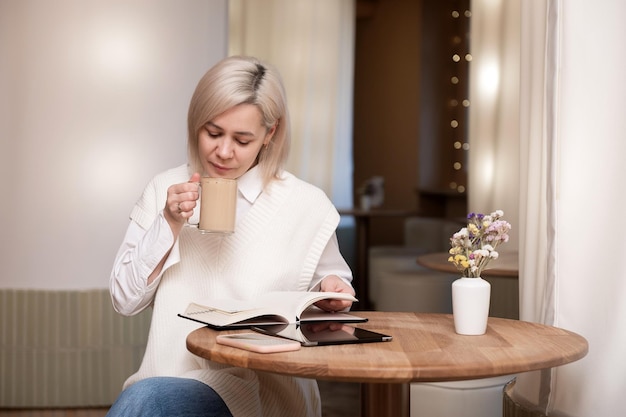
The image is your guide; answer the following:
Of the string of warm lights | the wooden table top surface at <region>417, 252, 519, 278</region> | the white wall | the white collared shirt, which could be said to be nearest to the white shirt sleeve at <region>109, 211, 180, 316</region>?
the white collared shirt

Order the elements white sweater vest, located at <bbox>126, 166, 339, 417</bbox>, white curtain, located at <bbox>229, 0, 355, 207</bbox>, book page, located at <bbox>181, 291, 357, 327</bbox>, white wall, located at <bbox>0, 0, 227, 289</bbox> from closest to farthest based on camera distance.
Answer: book page, located at <bbox>181, 291, 357, 327</bbox>, white sweater vest, located at <bbox>126, 166, 339, 417</bbox>, white wall, located at <bbox>0, 0, 227, 289</bbox>, white curtain, located at <bbox>229, 0, 355, 207</bbox>

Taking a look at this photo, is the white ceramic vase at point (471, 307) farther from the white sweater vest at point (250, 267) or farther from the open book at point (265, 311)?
the white sweater vest at point (250, 267)

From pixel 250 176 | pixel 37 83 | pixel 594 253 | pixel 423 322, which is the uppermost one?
pixel 37 83

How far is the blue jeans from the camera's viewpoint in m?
1.53

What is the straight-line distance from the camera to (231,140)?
190cm

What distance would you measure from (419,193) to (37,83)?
441 centimetres

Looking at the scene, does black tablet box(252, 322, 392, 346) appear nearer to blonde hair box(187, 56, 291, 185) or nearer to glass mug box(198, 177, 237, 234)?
glass mug box(198, 177, 237, 234)

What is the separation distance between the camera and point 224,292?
1916 millimetres

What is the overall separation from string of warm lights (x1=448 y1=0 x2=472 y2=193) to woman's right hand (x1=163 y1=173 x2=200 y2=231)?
205 inches

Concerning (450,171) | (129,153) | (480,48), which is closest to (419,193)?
(450,171)

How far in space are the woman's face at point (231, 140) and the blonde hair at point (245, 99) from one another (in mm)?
18

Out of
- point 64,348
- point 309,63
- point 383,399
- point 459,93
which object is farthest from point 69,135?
point 459,93

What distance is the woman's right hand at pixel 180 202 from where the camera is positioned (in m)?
1.71

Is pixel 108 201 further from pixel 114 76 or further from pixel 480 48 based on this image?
pixel 480 48
